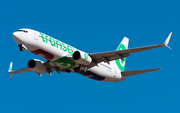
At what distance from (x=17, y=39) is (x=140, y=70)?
54.6 feet

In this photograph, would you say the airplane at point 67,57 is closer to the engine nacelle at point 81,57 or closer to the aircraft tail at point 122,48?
the engine nacelle at point 81,57

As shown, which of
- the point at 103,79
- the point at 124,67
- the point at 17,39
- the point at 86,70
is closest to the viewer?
the point at 17,39

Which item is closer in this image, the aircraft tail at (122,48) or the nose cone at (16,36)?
the nose cone at (16,36)

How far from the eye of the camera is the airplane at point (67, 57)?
110ft

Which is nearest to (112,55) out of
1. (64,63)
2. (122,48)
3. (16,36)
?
(64,63)

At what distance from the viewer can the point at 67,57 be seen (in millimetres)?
35656

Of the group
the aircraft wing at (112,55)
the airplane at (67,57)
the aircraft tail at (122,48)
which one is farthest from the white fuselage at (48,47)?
the aircraft tail at (122,48)

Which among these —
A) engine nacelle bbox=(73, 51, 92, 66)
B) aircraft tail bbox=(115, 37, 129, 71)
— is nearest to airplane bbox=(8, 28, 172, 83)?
engine nacelle bbox=(73, 51, 92, 66)

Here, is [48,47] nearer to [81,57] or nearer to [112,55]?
[81,57]

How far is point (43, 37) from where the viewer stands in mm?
34312

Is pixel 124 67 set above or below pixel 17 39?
above

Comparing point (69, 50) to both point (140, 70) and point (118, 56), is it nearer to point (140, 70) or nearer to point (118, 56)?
point (118, 56)

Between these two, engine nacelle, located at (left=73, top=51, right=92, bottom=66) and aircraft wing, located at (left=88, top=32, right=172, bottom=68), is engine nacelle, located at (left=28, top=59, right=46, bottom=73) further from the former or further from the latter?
aircraft wing, located at (left=88, top=32, right=172, bottom=68)

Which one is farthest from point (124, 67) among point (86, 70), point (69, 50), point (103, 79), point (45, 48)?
point (45, 48)
